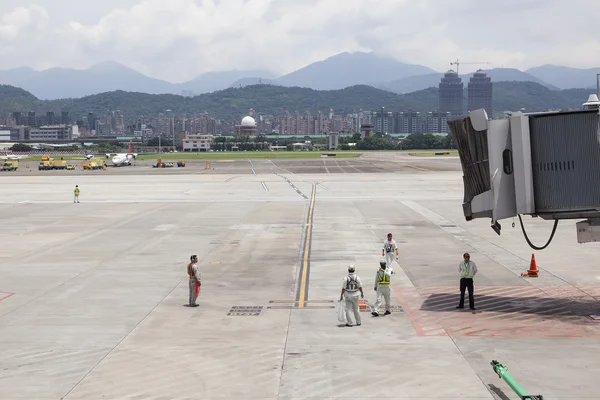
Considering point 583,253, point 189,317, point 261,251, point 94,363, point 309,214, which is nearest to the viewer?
point 94,363

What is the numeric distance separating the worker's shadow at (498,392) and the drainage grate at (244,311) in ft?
28.8

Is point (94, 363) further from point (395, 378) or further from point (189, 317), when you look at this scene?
point (395, 378)

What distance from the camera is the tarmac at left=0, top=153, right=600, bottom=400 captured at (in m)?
16.1

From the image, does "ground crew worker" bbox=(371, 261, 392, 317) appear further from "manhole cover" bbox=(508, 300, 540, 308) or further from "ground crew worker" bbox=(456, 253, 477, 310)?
"manhole cover" bbox=(508, 300, 540, 308)

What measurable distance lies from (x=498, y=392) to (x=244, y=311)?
9735 millimetres

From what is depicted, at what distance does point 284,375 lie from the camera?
16.5 m

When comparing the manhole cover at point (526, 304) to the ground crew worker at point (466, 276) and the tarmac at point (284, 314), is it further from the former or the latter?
the ground crew worker at point (466, 276)

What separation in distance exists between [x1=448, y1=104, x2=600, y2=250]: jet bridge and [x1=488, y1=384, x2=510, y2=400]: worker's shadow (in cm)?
821

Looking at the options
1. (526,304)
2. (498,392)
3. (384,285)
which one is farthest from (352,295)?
(498,392)

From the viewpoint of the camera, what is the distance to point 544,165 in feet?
74.0

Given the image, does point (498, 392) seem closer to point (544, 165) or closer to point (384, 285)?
point (384, 285)

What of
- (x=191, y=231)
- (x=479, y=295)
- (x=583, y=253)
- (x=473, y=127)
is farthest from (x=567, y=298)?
(x=191, y=231)

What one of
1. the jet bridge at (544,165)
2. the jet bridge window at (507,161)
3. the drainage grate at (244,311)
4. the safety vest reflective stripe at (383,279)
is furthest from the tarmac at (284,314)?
the jet bridge window at (507,161)

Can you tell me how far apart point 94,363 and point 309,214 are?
125 ft
